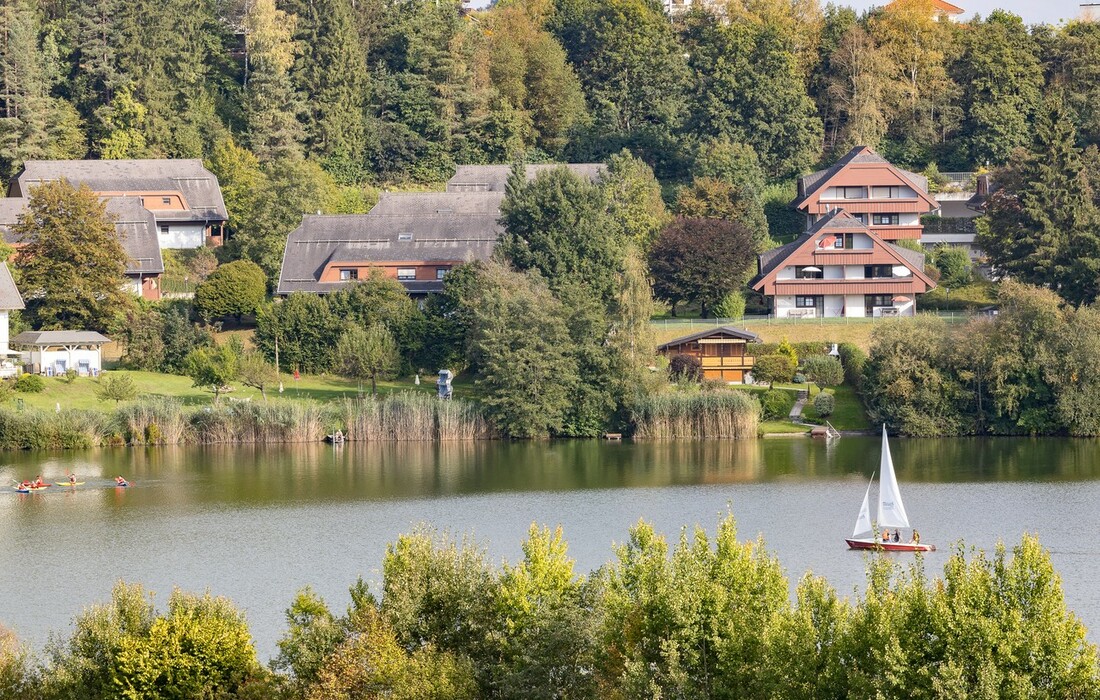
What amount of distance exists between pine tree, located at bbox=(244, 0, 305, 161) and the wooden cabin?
37.2 meters

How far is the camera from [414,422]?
76.9 metres

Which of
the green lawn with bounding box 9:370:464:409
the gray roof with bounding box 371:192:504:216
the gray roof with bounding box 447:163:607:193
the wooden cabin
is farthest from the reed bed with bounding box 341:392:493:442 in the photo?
the gray roof with bounding box 447:163:607:193

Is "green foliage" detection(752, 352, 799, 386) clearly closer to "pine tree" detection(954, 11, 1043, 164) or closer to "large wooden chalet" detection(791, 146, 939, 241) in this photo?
"large wooden chalet" detection(791, 146, 939, 241)

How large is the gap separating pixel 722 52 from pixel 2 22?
161ft

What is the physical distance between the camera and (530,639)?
3225cm

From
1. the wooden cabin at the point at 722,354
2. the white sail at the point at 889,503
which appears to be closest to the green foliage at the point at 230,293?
the wooden cabin at the point at 722,354

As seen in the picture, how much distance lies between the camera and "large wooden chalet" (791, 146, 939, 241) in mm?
105375

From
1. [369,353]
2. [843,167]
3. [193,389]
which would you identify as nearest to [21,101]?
[193,389]

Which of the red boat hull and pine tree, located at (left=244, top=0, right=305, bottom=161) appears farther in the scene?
pine tree, located at (left=244, top=0, right=305, bottom=161)

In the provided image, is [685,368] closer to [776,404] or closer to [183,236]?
[776,404]

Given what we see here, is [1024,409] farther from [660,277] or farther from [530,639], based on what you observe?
[530,639]

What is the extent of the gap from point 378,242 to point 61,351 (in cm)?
2147

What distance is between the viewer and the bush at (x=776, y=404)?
260 feet

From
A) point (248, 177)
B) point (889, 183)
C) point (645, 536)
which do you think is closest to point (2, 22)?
point (248, 177)
